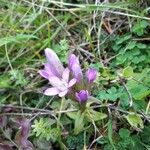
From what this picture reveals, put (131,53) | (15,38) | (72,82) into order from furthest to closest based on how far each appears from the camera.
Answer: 1. (15,38)
2. (131,53)
3. (72,82)

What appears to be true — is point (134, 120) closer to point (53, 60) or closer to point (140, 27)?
point (53, 60)

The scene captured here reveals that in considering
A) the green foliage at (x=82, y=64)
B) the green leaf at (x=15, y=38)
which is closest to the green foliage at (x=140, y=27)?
the green foliage at (x=82, y=64)

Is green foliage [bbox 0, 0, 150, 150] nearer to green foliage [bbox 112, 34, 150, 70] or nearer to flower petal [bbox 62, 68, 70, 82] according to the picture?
green foliage [bbox 112, 34, 150, 70]

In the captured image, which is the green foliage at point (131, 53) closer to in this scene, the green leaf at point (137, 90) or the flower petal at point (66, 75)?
the green leaf at point (137, 90)

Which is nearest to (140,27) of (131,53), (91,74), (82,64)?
(131,53)

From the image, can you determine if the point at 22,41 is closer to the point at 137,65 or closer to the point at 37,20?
the point at 37,20
